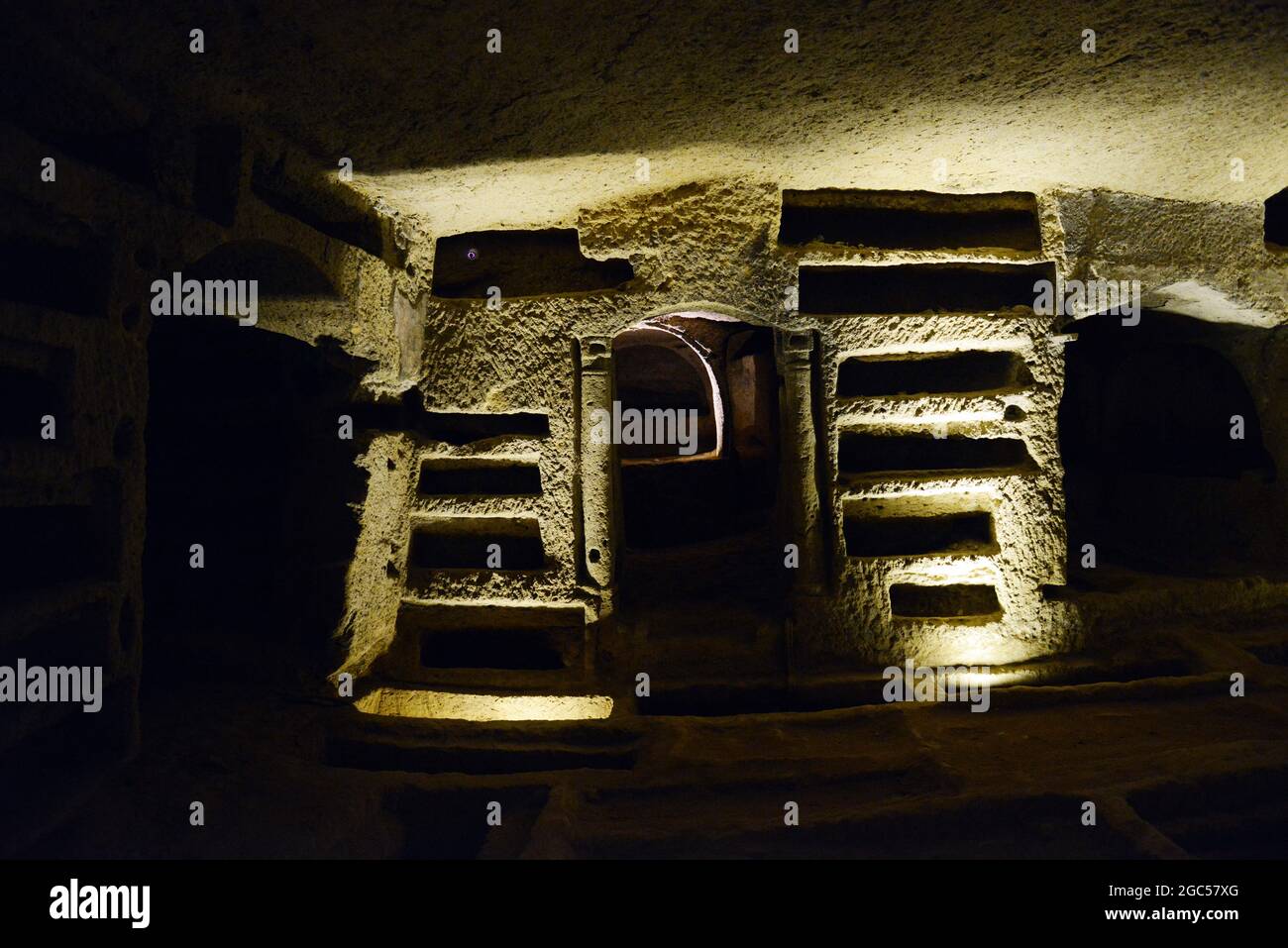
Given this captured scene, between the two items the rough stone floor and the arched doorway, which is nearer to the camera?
the rough stone floor

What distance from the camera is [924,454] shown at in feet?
14.3

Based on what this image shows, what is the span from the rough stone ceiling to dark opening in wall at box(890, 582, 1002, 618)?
2.27 meters

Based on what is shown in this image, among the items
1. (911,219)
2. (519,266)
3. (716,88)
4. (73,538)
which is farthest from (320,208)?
(911,219)

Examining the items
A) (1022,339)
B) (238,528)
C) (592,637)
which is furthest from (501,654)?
(1022,339)

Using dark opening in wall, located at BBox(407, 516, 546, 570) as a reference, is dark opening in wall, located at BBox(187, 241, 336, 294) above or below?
above

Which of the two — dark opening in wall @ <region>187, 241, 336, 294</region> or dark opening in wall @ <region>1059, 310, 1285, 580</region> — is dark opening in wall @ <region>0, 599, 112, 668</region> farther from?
dark opening in wall @ <region>1059, 310, 1285, 580</region>

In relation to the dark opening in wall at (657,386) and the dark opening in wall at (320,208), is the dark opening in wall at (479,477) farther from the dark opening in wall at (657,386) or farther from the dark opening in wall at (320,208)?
the dark opening in wall at (657,386)

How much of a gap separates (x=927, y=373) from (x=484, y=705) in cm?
311

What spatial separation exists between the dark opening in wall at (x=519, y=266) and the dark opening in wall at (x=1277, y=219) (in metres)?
4.40

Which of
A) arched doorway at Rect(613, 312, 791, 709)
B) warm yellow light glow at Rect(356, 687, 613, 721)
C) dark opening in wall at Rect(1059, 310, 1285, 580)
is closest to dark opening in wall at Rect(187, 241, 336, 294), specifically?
arched doorway at Rect(613, 312, 791, 709)

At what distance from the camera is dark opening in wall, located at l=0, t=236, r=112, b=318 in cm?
261
